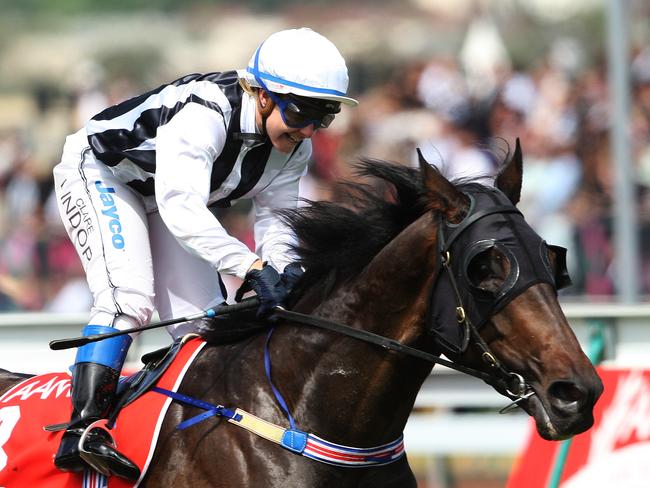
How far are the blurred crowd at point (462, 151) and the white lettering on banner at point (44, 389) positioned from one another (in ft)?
11.3

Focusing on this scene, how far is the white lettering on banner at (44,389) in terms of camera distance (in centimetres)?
358

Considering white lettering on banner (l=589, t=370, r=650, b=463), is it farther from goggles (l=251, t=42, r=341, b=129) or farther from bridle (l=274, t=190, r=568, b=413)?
goggles (l=251, t=42, r=341, b=129)

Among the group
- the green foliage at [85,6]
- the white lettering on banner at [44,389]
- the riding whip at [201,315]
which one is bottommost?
the green foliage at [85,6]

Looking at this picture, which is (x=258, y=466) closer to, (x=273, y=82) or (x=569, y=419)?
(x=569, y=419)

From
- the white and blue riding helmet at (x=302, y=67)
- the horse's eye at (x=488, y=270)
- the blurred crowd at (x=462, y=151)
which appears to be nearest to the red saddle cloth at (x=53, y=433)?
the white and blue riding helmet at (x=302, y=67)

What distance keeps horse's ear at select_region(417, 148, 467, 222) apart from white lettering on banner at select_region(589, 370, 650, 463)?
2.36 meters

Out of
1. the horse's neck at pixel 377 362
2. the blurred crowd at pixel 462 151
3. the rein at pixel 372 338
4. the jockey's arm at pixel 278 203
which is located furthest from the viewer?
the blurred crowd at pixel 462 151

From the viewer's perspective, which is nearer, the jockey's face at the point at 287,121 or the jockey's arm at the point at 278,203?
the jockey's face at the point at 287,121

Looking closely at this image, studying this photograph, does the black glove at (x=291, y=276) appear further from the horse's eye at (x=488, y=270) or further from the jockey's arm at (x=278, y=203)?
the horse's eye at (x=488, y=270)

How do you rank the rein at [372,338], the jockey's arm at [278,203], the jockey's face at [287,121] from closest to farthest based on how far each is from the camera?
1. the rein at [372,338]
2. the jockey's face at [287,121]
3. the jockey's arm at [278,203]

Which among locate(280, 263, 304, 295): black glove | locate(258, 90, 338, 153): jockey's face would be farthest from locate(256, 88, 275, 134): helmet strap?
locate(280, 263, 304, 295): black glove

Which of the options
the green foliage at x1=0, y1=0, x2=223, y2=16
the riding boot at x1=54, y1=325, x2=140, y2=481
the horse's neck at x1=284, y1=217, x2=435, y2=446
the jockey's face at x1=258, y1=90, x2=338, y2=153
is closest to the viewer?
the horse's neck at x1=284, y1=217, x2=435, y2=446

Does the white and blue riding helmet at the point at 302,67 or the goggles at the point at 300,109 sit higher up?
the white and blue riding helmet at the point at 302,67

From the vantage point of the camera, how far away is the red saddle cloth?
3260mm
